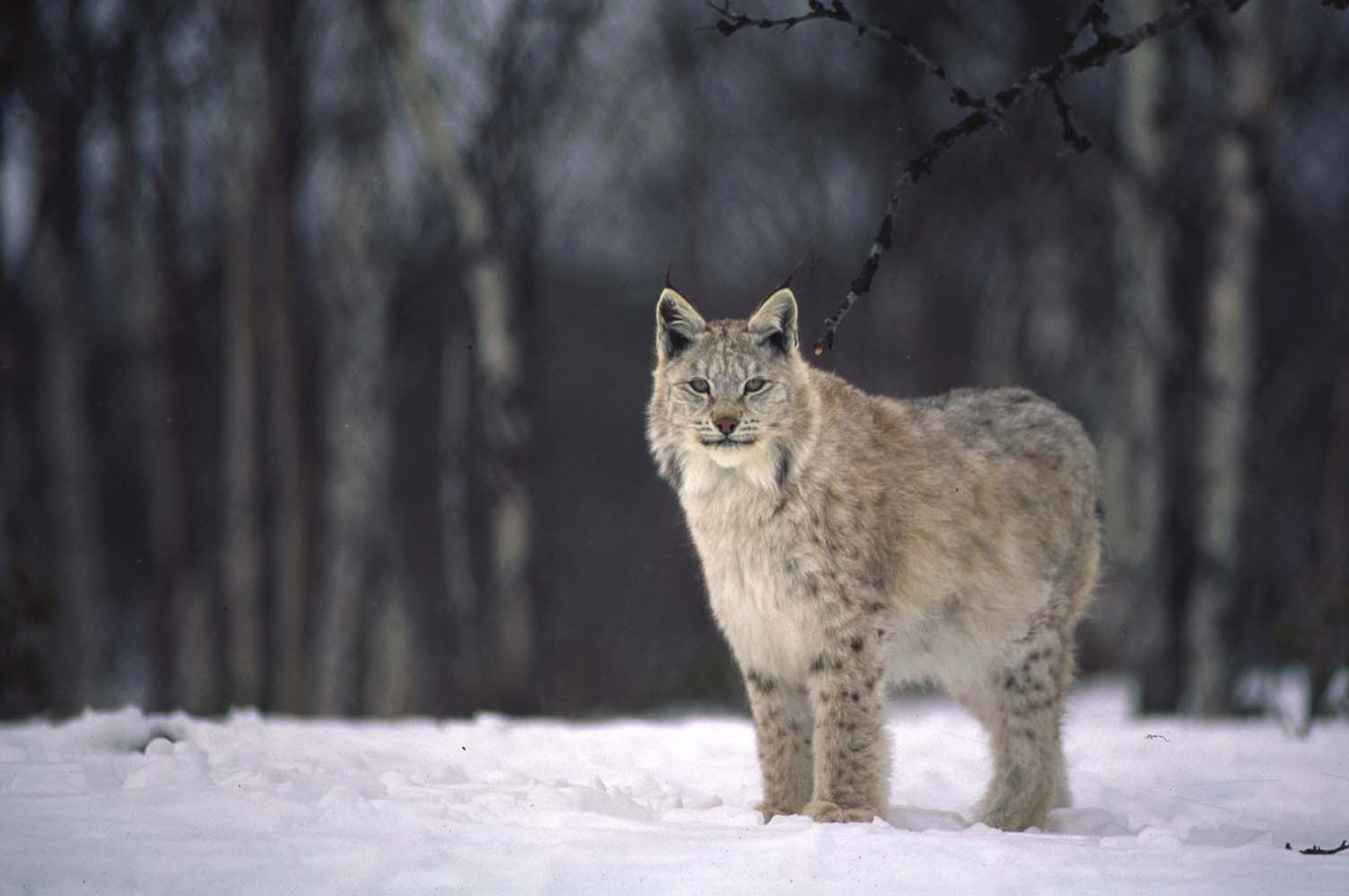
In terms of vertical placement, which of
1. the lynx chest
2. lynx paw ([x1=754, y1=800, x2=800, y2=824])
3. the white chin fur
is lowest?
lynx paw ([x1=754, y1=800, x2=800, y2=824])

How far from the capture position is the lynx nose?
16.7 feet

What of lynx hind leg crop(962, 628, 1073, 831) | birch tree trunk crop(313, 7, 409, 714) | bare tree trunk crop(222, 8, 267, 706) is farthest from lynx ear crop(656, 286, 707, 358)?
bare tree trunk crop(222, 8, 267, 706)

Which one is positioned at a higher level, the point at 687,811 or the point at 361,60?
the point at 361,60

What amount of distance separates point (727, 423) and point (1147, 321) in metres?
6.66

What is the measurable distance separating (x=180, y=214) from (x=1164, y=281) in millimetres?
11076

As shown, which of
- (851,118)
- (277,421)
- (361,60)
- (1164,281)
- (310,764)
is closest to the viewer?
(310,764)

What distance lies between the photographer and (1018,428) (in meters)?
6.00

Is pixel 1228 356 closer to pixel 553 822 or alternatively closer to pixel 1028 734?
pixel 1028 734

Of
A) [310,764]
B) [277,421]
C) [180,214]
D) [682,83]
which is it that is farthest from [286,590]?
[310,764]

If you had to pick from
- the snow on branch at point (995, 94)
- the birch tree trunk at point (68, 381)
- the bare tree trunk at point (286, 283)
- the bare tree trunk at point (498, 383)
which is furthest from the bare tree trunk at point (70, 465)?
the snow on branch at point (995, 94)

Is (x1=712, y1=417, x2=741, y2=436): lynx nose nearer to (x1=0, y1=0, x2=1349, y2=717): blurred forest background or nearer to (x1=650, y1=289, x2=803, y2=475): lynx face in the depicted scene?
(x1=650, y1=289, x2=803, y2=475): lynx face

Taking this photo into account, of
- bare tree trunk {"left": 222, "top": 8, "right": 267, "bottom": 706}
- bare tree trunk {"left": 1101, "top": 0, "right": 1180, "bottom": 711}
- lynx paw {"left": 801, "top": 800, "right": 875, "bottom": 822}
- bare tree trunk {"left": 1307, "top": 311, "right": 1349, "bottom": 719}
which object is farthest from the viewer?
bare tree trunk {"left": 222, "top": 8, "right": 267, "bottom": 706}

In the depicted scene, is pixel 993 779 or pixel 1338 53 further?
pixel 1338 53

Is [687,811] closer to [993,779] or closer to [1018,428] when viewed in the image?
[993,779]
